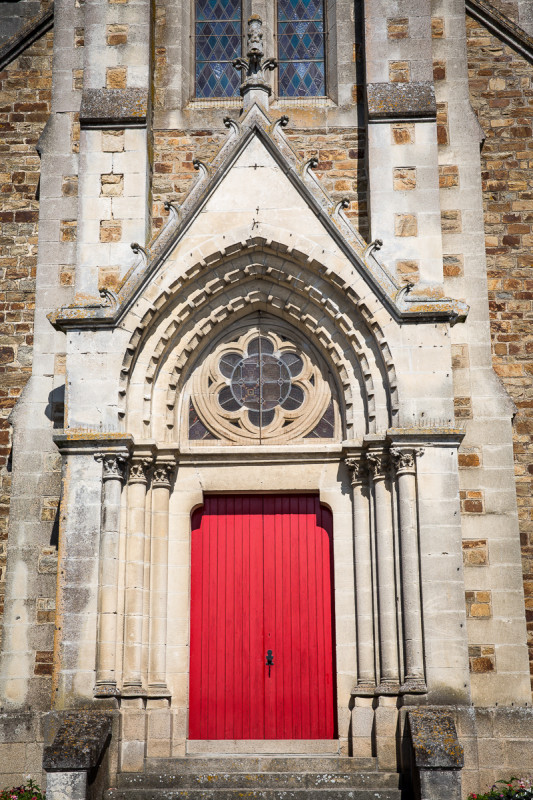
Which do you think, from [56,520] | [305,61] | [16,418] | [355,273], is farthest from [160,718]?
[305,61]

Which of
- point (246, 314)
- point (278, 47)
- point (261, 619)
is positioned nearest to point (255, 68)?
point (278, 47)

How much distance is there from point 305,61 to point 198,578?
6.21 m

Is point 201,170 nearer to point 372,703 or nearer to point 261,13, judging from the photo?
point 261,13

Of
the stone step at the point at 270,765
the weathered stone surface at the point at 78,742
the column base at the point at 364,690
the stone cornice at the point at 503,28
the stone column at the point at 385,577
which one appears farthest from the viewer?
the stone cornice at the point at 503,28

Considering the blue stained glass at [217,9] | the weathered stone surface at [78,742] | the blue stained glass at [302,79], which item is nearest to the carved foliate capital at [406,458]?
the weathered stone surface at [78,742]

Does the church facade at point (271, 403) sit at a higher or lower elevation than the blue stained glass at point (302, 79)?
lower

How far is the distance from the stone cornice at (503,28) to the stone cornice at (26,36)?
500cm

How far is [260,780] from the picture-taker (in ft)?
29.2

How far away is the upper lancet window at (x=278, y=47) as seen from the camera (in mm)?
12062

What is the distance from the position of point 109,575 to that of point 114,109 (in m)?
4.97

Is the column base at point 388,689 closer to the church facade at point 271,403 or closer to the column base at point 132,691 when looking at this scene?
the church facade at point 271,403

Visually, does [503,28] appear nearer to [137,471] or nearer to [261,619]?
[137,471]

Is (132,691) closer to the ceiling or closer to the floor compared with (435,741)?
closer to the ceiling

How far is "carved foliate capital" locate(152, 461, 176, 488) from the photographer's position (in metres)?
10.2
